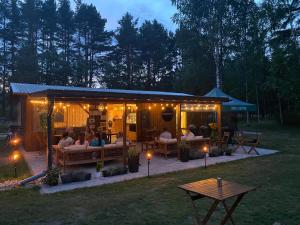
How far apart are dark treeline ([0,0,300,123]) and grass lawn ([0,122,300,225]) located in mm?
13050

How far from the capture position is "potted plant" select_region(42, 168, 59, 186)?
5891 mm

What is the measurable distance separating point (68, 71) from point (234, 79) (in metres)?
16.9

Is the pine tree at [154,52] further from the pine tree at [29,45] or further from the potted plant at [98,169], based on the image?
the potted plant at [98,169]

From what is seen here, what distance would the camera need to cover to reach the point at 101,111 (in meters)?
14.3

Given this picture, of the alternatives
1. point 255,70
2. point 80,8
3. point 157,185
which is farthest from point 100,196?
point 80,8

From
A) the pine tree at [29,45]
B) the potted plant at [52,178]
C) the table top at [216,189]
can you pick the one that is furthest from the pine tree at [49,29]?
the table top at [216,189]

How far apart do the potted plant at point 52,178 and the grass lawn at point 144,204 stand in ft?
1.69

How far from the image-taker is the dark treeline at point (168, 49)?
16.8 m

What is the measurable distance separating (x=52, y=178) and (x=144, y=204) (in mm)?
2590

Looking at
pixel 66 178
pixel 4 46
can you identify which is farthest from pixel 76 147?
pixel 4 46

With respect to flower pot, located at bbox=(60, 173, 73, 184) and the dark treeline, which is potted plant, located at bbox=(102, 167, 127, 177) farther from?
the dark treeline

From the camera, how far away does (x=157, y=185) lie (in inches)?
229

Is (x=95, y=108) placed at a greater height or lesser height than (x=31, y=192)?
greater

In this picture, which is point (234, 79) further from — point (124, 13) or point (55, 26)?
point (55, 26)
